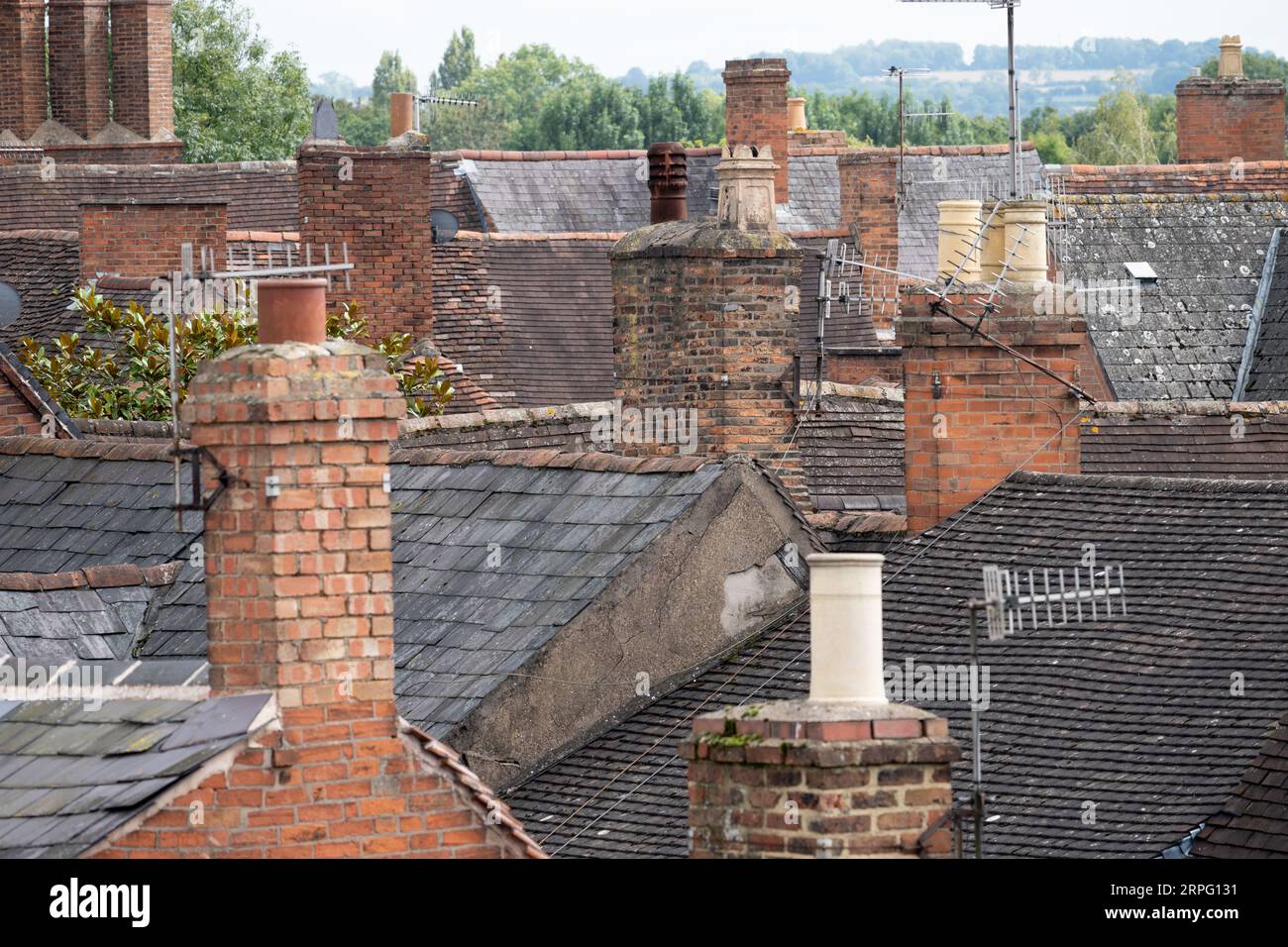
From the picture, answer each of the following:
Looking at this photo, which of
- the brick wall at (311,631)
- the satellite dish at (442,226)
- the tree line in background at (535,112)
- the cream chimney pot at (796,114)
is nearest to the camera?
the brick wall at (311,631)

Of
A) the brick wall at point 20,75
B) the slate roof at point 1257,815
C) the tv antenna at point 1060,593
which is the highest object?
the brick wall at point 20,75

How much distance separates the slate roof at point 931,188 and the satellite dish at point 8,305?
58.0 ft

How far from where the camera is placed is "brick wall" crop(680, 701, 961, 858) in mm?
9344

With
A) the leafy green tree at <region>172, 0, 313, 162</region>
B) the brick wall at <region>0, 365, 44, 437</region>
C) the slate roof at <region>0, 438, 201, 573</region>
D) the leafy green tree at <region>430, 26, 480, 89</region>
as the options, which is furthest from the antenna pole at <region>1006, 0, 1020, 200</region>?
the leafy green tree at <region>430, 26, 480, 89</region>

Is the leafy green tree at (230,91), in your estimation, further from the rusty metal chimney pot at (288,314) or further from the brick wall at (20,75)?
the rusty metal chimney pot at (288,314)

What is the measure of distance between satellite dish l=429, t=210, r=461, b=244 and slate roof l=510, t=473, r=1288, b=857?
2022 cm

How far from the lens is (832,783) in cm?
934

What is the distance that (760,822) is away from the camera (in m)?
9.53

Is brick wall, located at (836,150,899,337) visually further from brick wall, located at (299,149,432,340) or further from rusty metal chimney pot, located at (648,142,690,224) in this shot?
rusty metal chimney pot, located at (648,142,690,224)

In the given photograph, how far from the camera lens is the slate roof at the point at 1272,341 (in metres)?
33.6

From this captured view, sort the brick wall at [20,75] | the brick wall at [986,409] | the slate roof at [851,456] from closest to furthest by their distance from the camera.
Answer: the brick wall at [986,409] < the slate roof at [851,456] < the brick wall at [20,75]

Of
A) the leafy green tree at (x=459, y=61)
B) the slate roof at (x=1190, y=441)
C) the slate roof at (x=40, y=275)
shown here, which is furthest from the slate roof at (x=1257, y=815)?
the leafy green tree at (x=459, y=61)

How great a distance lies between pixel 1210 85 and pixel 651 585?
107 ft
